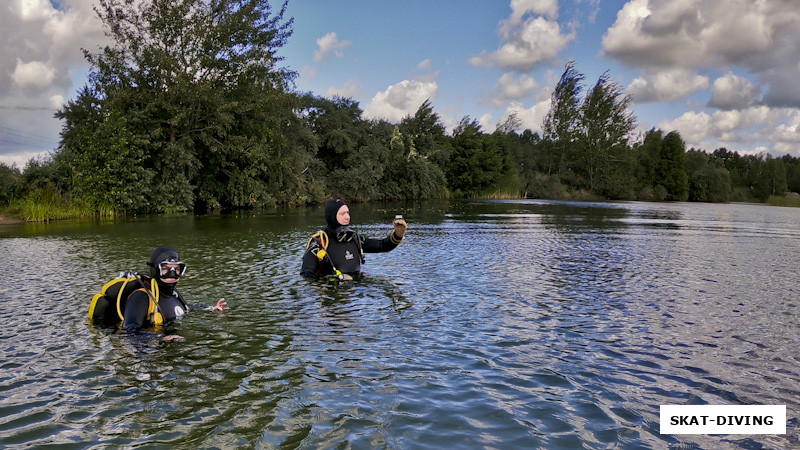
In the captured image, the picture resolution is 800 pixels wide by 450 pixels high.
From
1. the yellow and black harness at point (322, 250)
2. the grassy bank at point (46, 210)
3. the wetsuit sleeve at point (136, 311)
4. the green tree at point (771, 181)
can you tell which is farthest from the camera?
the green tree at point (771, 181)

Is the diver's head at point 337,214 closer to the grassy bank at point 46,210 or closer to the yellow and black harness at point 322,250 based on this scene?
the yellow and black harness at point 322,250

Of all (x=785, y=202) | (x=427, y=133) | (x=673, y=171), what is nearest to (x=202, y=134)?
(x=427, y=133)

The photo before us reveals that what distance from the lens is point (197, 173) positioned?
41.5 metres

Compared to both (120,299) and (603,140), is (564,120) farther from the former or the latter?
(120,299)

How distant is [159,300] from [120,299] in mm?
531

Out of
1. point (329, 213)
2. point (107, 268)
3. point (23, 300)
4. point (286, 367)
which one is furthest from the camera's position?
point (107, 268)

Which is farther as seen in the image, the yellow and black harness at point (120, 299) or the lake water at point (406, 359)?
the yellow and black harness at point (120, 299)

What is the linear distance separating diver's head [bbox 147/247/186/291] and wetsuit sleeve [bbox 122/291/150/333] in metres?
0.34

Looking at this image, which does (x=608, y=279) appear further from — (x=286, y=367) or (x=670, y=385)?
(x=286, y=367)

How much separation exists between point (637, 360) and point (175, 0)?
1633 inches

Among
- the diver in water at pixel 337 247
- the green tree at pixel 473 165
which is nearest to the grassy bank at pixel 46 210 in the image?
the diver in water at pixel 337 247

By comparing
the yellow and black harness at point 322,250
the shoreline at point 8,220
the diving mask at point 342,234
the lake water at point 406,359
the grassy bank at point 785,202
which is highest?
the grassy bank at point 785,202

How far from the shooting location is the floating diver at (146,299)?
7305mm

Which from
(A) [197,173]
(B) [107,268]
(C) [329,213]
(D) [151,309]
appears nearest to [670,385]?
(D) [151,309]
